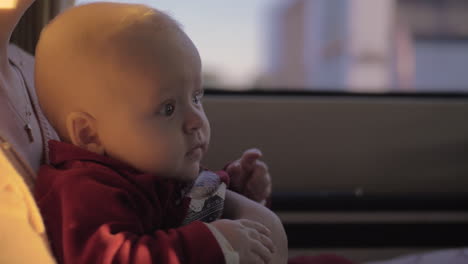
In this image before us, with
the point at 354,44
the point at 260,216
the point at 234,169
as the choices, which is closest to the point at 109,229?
the point at 260,216

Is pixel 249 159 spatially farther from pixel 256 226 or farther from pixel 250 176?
pixel 256 226

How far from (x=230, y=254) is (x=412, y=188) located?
4.56ft

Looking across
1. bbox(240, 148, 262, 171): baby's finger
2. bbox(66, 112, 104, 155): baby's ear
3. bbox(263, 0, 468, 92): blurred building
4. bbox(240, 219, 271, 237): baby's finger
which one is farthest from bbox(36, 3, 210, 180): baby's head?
bbox(263, 0, 468, 92): blurred building

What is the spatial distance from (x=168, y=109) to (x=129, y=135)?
6cm

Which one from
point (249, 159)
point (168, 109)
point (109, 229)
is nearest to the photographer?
point (109, 229)

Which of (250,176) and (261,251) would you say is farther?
(250,176)

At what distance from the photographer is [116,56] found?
650 millimetres

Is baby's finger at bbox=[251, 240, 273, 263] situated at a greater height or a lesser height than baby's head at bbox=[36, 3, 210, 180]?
lesser

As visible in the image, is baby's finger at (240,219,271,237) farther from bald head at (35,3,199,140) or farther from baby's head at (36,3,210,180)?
bald head at (35,3,199,140)

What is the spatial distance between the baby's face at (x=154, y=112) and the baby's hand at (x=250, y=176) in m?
0.22

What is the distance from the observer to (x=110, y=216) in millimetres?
589

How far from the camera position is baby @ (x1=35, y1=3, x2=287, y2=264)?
60 cm

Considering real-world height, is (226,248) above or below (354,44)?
above

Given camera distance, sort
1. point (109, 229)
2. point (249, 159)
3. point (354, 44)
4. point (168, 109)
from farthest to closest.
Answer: point (354, 44)
point (249, 159)
point (168, 109)
point (109, 229)
